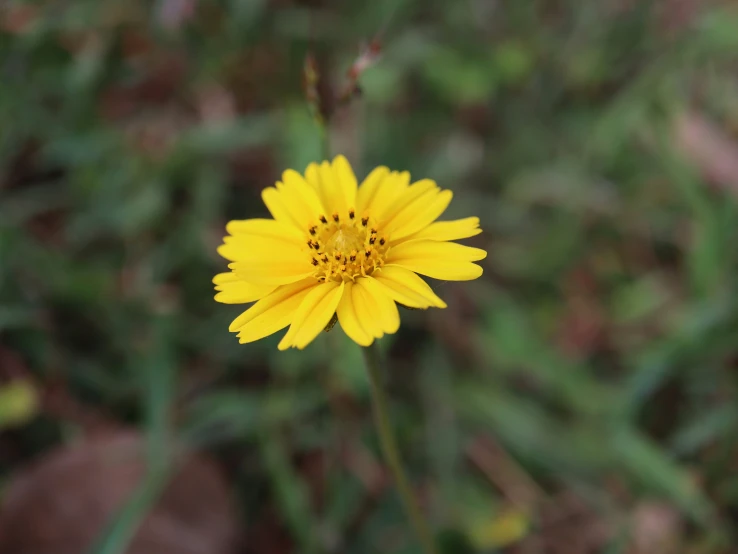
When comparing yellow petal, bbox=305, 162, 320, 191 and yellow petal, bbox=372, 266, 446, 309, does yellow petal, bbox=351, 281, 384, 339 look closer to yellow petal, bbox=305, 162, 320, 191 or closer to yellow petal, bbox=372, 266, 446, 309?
yellow petal, bbox=372, 266, 446, 309

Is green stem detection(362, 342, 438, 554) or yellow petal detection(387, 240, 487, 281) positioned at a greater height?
yellow petal detection(387, 240, 487, 281)

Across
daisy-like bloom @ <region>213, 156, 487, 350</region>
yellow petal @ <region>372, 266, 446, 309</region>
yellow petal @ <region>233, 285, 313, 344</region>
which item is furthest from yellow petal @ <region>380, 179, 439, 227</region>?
yellow petal @ <region>233, 285, 313, 344</region>

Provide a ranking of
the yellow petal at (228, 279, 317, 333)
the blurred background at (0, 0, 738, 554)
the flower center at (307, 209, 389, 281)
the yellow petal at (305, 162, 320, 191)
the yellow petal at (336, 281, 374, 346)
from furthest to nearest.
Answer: the blurred background at (0, 0, 738, 554) → the yellow petal at (305, 162, 320, 191) → the flower center at (307, 209, 389, 281) → the yellow petal at (228, 279, 317, 333) → the yellow petal at (336, 281, 374, 346)

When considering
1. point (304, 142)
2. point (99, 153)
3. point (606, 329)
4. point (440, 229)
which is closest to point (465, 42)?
point (304, 142)

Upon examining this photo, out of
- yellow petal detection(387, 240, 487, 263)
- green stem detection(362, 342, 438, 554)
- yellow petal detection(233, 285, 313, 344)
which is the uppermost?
yellow petal detection(387, 240, 487, 263)

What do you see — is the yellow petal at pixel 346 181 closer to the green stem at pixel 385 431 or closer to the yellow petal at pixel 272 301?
the yellow petal at pixel 272 301

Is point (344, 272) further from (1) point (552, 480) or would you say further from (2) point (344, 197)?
(1) point (552, 480)

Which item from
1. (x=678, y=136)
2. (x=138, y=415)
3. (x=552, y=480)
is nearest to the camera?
(x=552, y=480)
